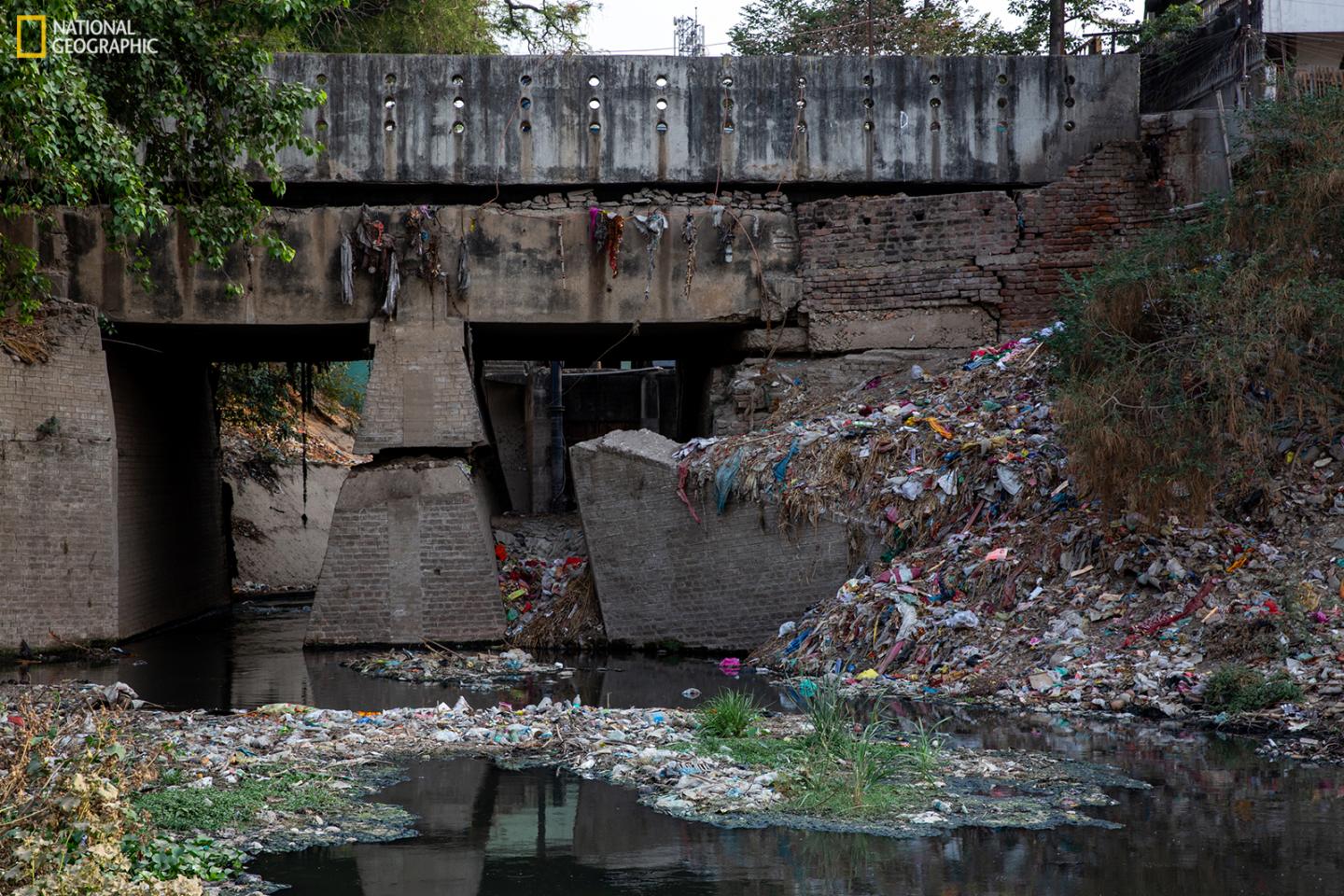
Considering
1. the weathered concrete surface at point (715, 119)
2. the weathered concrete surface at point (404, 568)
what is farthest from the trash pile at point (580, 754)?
the weathered concrete surface at point (715, 119)

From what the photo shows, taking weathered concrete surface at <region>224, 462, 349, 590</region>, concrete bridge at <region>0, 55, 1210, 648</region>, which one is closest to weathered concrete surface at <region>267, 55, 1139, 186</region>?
concrete bridge at <region>0, 55, 1210, 648</region>

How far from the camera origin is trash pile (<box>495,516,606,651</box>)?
12.3m

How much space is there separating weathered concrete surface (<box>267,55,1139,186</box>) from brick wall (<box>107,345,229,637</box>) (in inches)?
127

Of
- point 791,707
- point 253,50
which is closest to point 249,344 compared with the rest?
point 253,50

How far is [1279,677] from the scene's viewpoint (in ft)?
25.8

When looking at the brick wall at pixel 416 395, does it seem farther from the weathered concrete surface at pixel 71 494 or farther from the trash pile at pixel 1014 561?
the weathered concrete surface at pixel 71 494

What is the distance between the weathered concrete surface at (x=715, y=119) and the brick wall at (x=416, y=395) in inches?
67.9

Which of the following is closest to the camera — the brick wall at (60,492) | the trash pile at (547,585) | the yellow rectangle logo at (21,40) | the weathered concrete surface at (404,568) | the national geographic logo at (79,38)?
the yellow rectangle logo at (21,40)

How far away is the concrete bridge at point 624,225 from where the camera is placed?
12.4 m

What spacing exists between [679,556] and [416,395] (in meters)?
3.15

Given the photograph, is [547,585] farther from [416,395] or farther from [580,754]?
[580,754]

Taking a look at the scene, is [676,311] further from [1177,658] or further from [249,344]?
[1177,658]

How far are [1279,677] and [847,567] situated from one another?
3980 mm

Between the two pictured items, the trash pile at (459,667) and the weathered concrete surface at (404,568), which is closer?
the trash pile at (459,667)
